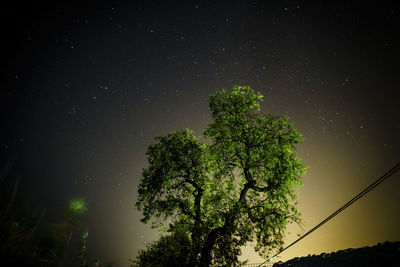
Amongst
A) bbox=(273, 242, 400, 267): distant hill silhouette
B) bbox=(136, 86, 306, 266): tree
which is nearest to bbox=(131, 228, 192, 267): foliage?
bbox=(136, 86, 306, 266): tree

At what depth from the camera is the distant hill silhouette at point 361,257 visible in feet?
30.2

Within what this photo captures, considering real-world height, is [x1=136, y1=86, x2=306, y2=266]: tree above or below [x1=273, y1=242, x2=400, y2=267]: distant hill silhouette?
above

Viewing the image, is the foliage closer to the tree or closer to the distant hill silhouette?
the tree

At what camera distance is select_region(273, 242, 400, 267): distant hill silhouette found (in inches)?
363

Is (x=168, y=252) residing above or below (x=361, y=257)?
above

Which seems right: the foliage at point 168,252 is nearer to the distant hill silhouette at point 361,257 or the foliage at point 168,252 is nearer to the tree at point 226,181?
the tree at point 226,181

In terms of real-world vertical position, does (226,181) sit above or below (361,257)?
above

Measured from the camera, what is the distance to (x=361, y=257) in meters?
10.6

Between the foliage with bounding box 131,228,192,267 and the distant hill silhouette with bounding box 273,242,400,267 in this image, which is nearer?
the distant hill silhouette with bounding box 273,242,400,267

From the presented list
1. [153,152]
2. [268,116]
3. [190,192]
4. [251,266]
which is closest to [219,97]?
[268,116]

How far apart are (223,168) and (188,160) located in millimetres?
2910

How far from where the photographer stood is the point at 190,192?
15.8 meters

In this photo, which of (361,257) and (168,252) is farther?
(168,252)

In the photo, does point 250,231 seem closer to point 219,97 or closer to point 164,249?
point 164,249
